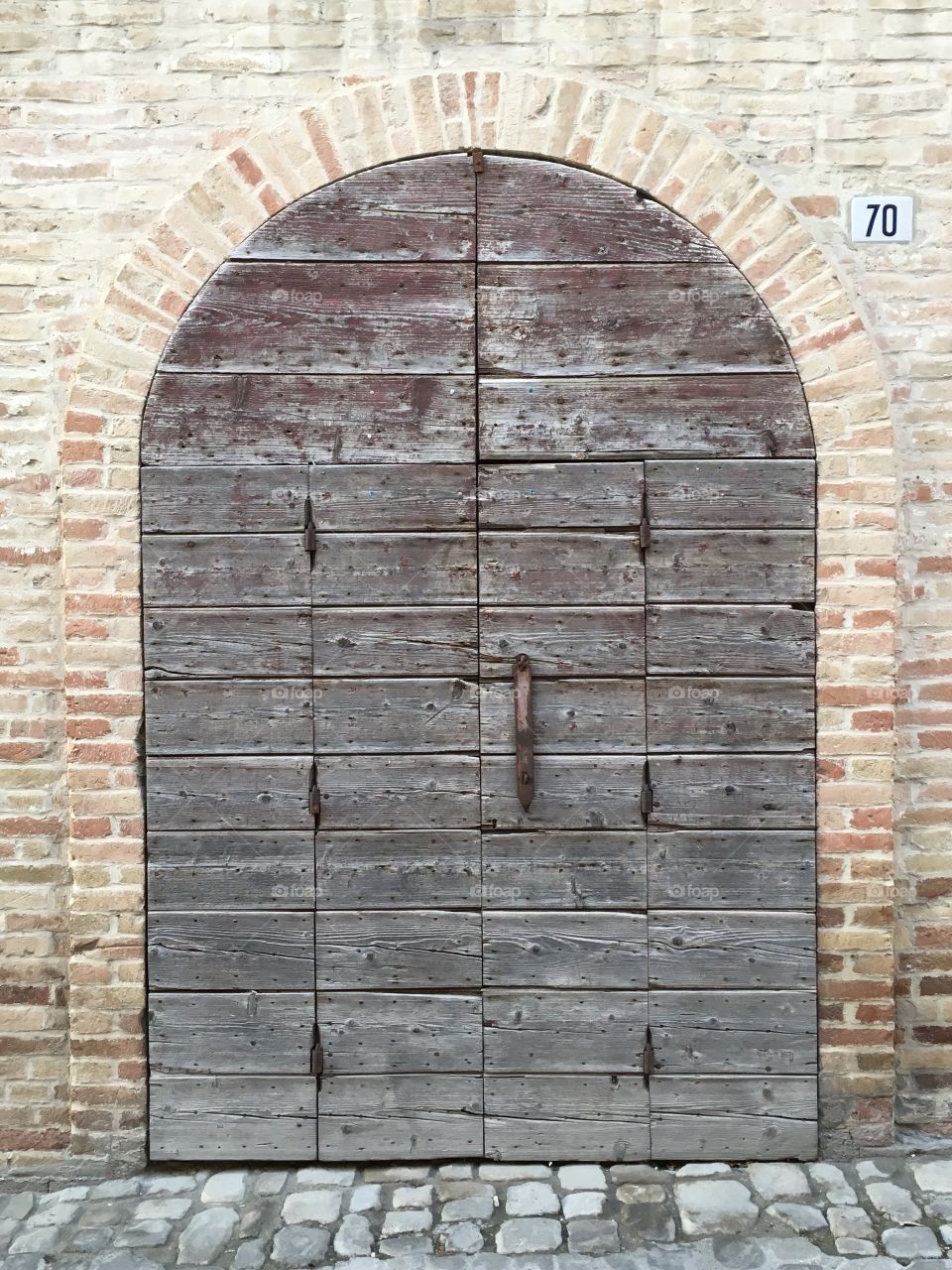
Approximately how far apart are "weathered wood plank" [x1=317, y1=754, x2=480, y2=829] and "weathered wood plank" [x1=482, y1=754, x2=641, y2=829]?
10 centimetres

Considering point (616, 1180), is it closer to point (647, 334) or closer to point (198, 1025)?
point (198, 1025)

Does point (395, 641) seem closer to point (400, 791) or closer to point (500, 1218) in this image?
point (400, 791)

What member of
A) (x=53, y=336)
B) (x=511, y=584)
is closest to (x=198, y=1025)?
(x=511, y=584)

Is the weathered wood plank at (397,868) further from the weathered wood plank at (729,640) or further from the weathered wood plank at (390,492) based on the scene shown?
the weathered wood plank at (390,492)

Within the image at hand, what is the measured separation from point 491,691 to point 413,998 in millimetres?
993

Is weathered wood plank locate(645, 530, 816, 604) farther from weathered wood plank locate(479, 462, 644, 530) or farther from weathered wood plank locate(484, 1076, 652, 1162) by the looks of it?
weathered wood plank locate(484, 1076, 652, 1162)

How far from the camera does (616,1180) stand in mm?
3230

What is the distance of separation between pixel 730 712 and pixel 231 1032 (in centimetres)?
185

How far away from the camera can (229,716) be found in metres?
3.29

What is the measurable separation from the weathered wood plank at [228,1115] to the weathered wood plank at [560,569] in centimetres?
166

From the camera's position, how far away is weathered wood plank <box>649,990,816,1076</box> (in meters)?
3.31

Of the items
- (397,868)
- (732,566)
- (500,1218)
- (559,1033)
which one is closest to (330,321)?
(732,566)

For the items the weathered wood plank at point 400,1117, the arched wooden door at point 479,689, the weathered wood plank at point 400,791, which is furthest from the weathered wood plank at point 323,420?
the weathered wood plank at point 400,1117

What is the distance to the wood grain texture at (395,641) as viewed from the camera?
3.28 meters
